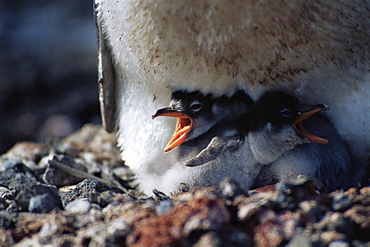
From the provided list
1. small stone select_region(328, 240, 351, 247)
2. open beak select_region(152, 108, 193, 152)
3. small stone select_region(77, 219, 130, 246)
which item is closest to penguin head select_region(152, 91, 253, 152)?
open beak select_region(152, 108, 193, 152)

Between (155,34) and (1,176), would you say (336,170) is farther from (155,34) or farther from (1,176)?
(1,176)

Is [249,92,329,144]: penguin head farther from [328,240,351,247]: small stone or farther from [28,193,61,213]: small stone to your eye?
[28,193,61,213]: small stone

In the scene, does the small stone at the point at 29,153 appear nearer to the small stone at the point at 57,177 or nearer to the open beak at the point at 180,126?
the small stone at the point at 57,177

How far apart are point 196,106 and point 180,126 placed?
4.8 inches

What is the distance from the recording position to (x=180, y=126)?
181cm

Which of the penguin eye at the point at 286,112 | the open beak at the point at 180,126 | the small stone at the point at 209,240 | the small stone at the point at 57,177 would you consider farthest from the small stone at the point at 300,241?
the small stone at the point at 57,177

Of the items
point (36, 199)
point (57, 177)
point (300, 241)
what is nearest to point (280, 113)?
point (300, 241)

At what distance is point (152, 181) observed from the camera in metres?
1.93

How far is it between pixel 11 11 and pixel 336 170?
5.23 m

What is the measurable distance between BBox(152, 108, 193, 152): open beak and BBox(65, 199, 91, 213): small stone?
369 millimetres

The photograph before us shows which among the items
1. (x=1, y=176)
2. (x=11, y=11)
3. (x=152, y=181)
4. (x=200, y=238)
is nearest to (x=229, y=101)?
(x=152, y=181)

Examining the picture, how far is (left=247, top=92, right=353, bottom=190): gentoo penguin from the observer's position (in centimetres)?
161

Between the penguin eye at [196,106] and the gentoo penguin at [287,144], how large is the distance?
0.17 metres

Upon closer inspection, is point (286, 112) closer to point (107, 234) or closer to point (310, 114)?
point (310, 114)
